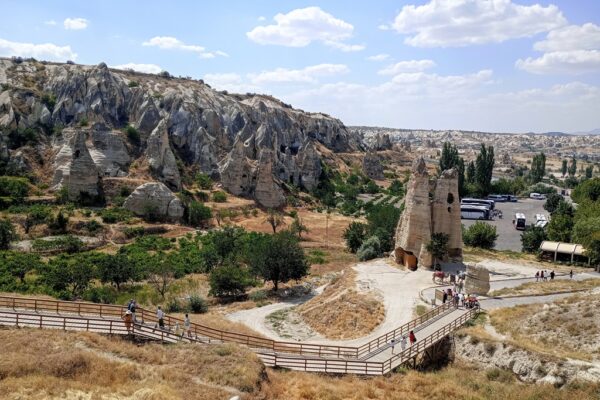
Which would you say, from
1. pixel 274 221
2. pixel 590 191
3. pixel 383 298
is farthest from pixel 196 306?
pixel 590 191

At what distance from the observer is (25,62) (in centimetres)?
10269

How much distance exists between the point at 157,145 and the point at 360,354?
5414cm

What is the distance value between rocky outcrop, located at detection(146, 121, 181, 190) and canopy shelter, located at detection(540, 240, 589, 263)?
151 feet

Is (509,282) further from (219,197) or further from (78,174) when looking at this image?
(78,174)

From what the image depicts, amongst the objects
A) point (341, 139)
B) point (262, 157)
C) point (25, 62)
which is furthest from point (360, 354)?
point (341, 139)

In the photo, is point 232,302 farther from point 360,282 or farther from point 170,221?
point 170,221

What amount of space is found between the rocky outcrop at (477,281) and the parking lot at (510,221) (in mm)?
28006

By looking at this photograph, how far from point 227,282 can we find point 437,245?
14209 millimetres

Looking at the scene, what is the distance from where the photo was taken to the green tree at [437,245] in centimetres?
3259

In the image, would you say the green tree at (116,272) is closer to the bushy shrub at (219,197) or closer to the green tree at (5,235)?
the green tree at (5,235)

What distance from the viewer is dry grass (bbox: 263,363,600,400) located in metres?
15.8

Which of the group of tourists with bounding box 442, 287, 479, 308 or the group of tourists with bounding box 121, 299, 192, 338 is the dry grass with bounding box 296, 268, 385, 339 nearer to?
the group of tourists with bounding box 442, 287, 479, 308

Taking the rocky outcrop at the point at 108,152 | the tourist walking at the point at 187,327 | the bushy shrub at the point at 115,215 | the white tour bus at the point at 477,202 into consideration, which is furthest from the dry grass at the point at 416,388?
the white tour bus at the point at 477,202

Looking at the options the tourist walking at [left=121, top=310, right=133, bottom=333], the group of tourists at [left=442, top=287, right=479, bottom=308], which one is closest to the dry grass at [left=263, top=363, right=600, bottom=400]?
the tourist walking at [left=121, top=310, right=133, bottom=333]
